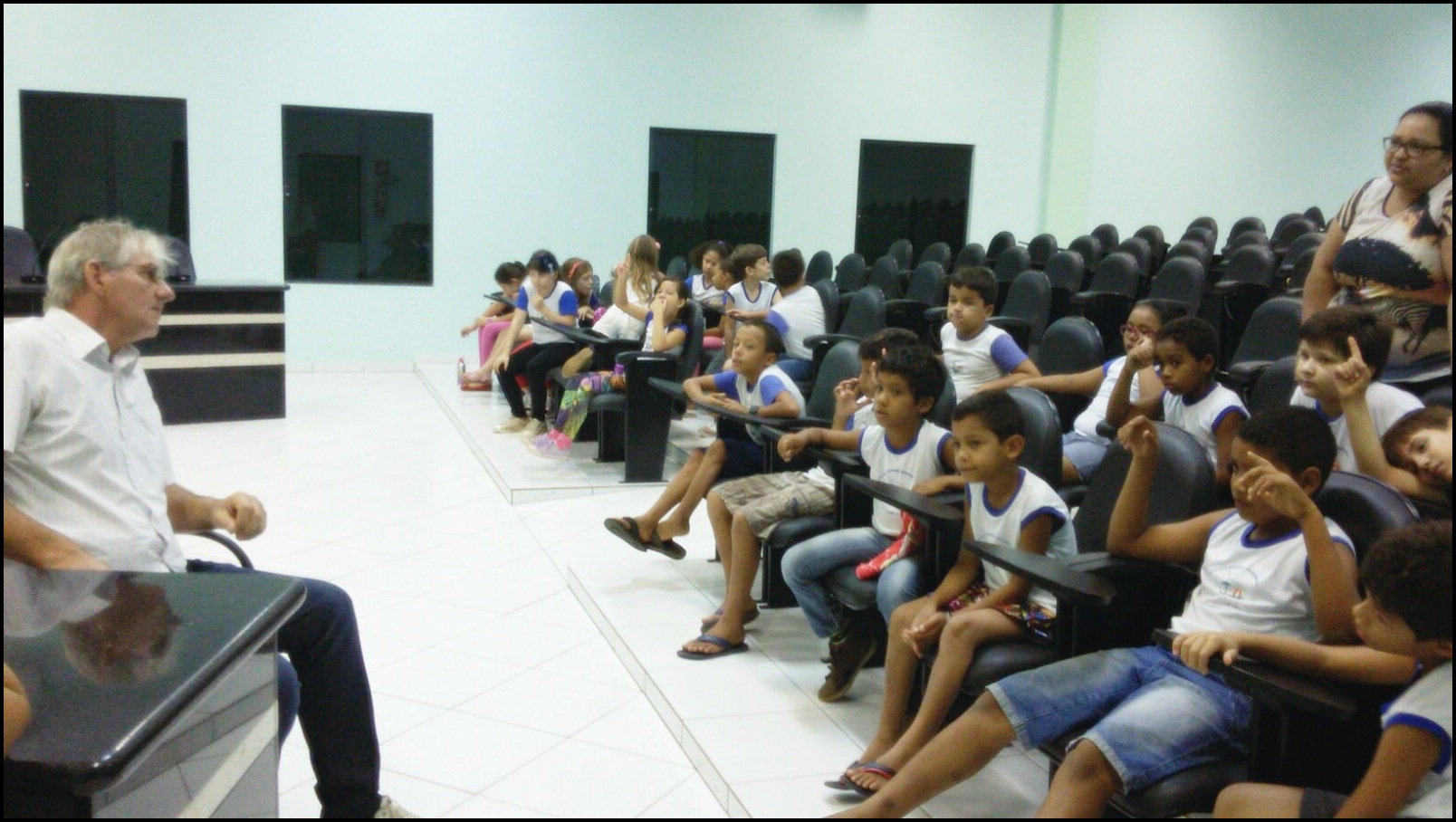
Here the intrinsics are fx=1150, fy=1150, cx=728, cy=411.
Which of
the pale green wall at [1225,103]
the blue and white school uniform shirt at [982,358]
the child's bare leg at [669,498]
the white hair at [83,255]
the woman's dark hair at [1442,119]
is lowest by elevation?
the child's bare leg at [669,498]

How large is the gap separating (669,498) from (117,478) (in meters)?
2.00

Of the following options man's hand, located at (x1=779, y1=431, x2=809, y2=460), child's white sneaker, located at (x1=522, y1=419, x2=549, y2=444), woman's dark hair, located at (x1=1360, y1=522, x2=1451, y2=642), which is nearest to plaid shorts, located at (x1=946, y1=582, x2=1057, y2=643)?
woman's dark hair, located at (x1=1360, y1=522, x2=1451, y2=642)

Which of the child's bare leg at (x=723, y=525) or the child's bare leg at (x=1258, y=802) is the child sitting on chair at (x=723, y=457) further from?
the child's bare leg at (x=1258, y=802)

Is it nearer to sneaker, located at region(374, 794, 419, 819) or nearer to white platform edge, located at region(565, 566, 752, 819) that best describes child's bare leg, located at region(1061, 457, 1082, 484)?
white platform edge, located at region(565, 566, 752, 819)

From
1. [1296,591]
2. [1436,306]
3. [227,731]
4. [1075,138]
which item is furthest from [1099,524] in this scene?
[1075,138]

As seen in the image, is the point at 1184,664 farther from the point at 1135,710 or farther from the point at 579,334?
the point at 579,334

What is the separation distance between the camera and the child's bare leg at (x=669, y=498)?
3.88 metres

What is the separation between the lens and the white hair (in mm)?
2229

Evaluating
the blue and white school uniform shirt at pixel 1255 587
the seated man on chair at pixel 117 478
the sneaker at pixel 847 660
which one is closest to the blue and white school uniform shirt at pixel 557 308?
the sneaker at pixel 847 660

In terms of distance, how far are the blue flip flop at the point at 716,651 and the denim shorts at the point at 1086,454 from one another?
3.77 ft

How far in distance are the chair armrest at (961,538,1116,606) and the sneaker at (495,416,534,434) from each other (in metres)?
4.62

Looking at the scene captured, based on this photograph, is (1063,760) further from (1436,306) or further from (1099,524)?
(1436,306)

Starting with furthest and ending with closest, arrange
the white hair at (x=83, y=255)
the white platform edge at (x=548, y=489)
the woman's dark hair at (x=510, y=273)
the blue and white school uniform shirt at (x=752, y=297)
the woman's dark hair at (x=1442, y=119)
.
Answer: the woman's dark hair at (x=510, y=273), the blue and white school uniform shirt at (x=752, y=297), the white platform edge at (x=548, y=489), the woman's dark hair at (x=1442, y=119), the white hair at (x=83, y=255)

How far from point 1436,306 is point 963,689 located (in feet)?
4.59
